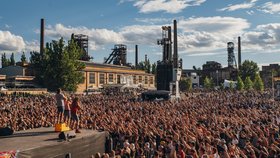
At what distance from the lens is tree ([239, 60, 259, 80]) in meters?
103

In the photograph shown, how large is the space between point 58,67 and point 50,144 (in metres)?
48.1

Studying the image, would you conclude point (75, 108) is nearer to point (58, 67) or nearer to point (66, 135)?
point (66, 135)

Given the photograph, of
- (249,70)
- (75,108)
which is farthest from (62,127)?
(249,70)

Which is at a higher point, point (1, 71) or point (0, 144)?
point (1, 71)

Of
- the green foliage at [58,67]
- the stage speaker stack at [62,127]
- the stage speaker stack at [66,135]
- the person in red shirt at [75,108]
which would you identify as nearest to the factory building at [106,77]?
the green foliage at [58,67]

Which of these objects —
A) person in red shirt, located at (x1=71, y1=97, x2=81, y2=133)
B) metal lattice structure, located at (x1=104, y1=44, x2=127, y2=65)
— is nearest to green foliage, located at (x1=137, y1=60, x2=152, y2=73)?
metal lattice structure, located at (x1=104, y1=44, x2=127, y2=65)

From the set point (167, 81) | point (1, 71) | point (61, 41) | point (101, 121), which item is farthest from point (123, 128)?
point (1, 71)

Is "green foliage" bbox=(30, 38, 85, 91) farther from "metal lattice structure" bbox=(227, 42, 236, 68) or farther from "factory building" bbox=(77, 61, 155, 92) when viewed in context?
"metal lattice structure" bbox=(227, 42, 236, 68)

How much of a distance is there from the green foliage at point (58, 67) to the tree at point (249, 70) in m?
58.5

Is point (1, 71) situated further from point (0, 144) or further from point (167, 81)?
point (0, 144)

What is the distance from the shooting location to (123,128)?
1603 centimetres

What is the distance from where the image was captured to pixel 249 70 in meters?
104

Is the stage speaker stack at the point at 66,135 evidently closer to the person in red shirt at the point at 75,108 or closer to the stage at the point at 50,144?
the stage at the point at 50,144

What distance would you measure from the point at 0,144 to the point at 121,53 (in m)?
88.9
